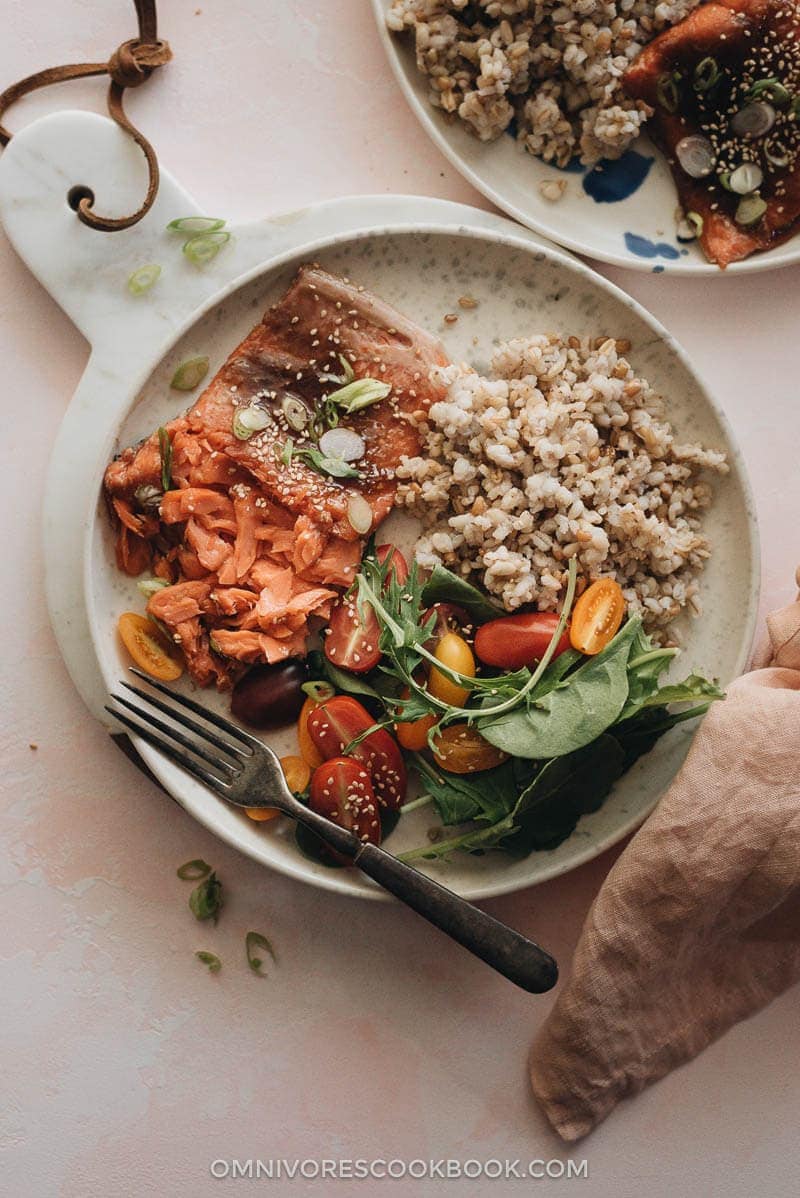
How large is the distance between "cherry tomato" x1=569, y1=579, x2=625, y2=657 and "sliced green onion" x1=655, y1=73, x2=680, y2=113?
1.23 meters

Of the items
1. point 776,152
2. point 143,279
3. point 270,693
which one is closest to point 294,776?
point 270,693

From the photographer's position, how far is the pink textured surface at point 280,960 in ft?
7.91

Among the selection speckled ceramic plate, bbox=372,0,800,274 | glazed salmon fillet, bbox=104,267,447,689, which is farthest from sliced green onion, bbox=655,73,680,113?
glazed salmon fillet, bbox=104,267,447,689

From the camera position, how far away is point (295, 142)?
242 centimetres

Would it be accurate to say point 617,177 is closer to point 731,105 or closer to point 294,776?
point 731,105

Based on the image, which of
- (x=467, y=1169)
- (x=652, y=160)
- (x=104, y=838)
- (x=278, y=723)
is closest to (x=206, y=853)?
(x=104, y=838)

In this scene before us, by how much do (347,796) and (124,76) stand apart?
6.15 ft

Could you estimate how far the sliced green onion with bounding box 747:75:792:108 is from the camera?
2.29m

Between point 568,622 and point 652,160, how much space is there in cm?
128

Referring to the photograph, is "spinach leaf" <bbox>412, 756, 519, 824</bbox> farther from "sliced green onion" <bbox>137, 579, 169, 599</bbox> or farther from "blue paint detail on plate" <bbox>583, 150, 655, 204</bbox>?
"blue paint detail on plate" <bbox>583, 150, 655, 204</bbox>

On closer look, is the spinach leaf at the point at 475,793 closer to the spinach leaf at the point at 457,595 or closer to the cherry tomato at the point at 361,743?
the cherry tomato at the point at 361,743

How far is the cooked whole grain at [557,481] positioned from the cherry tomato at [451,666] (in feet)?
0.50

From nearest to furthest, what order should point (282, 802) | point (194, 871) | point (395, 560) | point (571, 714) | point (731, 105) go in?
point (571, 714) < point (282, 802) < point (395, 560) < point (731, 105) < point (194, 871)

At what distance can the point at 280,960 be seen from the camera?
247 cm
